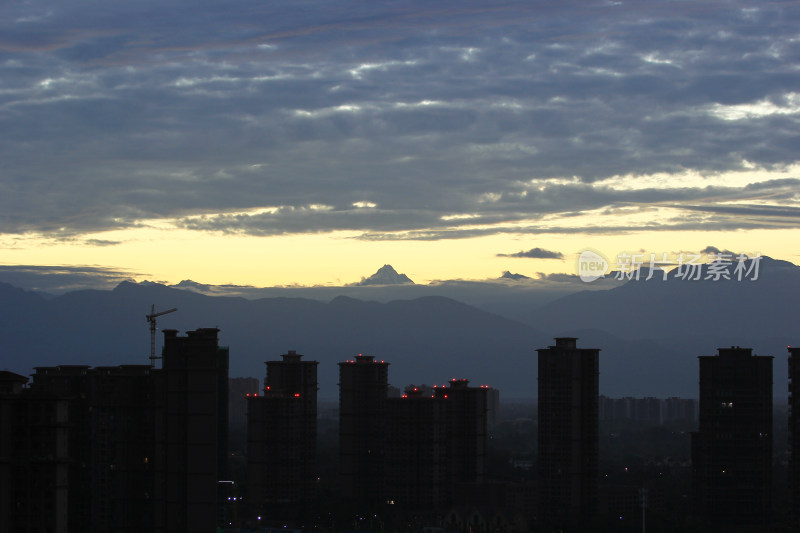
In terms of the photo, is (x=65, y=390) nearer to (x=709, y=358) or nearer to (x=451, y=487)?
(x=451, y=487)

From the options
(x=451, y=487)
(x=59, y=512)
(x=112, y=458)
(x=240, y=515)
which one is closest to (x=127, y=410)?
(x=112, y=458)

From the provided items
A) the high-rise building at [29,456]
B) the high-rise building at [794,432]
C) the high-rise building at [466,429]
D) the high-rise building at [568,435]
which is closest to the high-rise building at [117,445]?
the high-rise building at [29,456]

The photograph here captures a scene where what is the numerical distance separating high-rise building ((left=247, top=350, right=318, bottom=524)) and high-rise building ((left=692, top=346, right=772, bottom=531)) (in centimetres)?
5483

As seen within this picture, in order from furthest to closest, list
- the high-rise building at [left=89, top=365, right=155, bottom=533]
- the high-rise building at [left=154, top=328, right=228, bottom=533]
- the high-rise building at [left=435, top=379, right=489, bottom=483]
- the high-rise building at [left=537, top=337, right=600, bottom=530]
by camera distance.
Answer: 1. the high-rise building at [left=435, top=379, right=489, bottom=483]
2. the high-rise building at [left=537, top=337, right=600, bottom=530]
3. the high-rise building at [left=89, top=365, right=155, bottom=533]
4. the high-rise building at [left=154, top=328, right=228, bottom=533]

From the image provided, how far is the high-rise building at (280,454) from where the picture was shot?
17362 centimetres

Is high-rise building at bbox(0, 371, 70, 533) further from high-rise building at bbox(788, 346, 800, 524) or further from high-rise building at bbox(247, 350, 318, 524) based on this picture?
high-rise building at bbox(247, 350, 318, 524)

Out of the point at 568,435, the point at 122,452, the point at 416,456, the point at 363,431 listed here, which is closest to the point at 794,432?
the point at 568,435

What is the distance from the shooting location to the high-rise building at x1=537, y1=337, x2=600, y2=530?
164375 mm

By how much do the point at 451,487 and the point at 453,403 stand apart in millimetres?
14376

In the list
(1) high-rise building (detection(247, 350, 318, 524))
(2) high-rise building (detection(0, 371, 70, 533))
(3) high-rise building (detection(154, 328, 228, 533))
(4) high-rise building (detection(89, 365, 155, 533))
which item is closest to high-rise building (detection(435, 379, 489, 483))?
(1) high-rise building (detection(247, 350, 318, 524))

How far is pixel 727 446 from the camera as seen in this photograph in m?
161

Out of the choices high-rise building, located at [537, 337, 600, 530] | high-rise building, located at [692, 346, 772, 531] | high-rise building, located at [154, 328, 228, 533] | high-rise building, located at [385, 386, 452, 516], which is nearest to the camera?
high-rise building, located at [154, 328, 228, 533]

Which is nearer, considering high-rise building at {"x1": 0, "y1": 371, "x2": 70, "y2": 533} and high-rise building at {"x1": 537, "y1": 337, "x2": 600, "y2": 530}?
high-rise building at {"x1": 0, "y1": 371, "x2": 70, "y2": 533}

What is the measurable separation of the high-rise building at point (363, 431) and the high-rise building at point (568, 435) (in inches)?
1005
